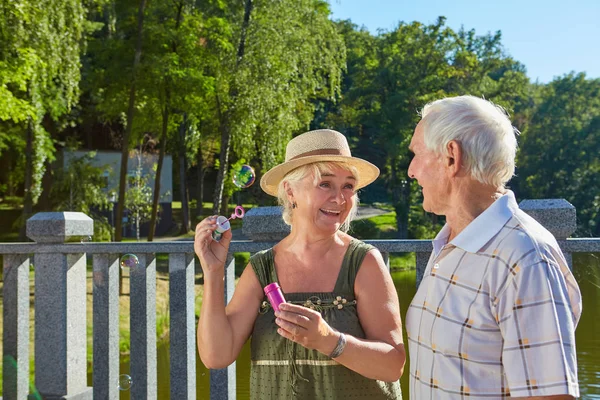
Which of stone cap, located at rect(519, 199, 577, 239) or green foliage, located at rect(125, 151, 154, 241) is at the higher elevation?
green foliage, located at rect(125, 151, 154, 241)

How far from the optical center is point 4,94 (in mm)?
12164

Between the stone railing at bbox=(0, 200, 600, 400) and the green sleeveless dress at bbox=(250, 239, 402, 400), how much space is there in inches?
45.7

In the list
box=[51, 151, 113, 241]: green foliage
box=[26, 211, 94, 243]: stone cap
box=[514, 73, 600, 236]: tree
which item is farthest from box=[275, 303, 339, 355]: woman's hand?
box=[514, 73, 600, 236]: tree

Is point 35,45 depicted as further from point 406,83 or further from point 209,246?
point 406,83

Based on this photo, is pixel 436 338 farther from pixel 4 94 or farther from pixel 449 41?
pixel 449 41

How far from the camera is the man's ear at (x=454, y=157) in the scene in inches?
73.5

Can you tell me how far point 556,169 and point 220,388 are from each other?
3822 centimetres

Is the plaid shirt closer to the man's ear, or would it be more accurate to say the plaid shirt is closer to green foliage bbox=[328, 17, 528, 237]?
the man's ear

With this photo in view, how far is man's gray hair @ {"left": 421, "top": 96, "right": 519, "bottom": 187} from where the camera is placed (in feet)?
6.10

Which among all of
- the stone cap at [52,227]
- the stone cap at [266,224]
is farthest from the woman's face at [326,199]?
the stone cap at [52,227]

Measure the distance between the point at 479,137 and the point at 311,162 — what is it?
2.91 feet

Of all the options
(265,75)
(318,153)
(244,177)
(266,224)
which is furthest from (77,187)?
(318,153)

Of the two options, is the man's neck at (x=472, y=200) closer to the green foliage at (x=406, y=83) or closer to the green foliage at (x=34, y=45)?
the green foliage at (x=34, y=45)

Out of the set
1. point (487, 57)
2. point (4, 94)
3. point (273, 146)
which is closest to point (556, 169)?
point (487, 57)
